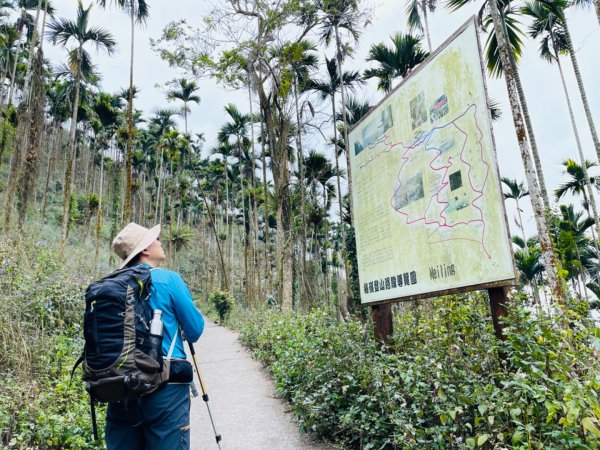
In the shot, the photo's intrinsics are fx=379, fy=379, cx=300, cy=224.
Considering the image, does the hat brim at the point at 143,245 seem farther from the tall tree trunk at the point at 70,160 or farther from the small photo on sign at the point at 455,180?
the tall tree trunk at the point at 70,160

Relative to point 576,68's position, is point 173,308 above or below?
below

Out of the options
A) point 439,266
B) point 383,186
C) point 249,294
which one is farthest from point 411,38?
point 249,294

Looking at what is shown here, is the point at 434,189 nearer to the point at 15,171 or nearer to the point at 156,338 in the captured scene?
the point at 156,338

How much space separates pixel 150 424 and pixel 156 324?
1.71 ft

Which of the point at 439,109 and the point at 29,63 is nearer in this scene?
the point at 439,109

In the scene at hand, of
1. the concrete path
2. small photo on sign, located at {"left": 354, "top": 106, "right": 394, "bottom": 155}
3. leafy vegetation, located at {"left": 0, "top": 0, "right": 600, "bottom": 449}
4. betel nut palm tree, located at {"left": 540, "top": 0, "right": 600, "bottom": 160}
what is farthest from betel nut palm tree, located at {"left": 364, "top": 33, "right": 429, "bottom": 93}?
the concrete path

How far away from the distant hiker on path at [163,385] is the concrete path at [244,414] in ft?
7.81

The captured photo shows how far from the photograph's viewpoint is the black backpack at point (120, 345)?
1891 mm

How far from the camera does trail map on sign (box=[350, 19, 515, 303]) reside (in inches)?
128

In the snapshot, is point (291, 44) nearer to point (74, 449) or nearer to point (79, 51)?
point (79, 51)

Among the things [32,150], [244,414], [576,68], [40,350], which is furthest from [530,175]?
[32,150]

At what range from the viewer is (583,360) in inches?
98.0

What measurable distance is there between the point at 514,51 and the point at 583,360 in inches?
381

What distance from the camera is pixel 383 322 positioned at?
4734 mm
